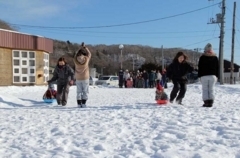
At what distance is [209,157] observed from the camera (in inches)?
152

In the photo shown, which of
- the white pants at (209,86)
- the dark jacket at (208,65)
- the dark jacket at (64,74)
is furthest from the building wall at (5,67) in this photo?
the white pants at (209,86)

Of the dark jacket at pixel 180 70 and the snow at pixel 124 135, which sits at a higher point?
the dark jacket at pixel 180 70

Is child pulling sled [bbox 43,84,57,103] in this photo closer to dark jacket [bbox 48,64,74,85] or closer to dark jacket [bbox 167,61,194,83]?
dark jacket [bbox 48,64,74,85]

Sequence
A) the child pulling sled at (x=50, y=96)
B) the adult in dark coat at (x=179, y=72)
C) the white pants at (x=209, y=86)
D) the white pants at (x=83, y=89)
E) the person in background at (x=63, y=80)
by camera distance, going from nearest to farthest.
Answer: the white pants at (x=209, y=86), the white pants at (x=83, y=89), the adult in dark coat at (x=179, y=72), the person in background at (x=63, y=80), the child pulling sled at (x=50, y=96)

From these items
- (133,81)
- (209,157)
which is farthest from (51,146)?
(133,81)

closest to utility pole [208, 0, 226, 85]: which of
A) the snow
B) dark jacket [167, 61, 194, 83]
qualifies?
dark jacket [167, 61, 194, 83]

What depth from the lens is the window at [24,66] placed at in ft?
69.8

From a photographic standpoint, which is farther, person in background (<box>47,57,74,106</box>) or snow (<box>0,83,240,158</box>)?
person in background (<box>47,57,74,106</box>)

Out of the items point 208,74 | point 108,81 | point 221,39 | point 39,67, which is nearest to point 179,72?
point 208,74

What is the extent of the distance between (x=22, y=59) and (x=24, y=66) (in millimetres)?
519

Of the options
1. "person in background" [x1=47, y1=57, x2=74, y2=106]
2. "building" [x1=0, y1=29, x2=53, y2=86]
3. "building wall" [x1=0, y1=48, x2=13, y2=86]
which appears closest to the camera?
"person in background" [x1=47, y1=57, x2=74, y2=106]

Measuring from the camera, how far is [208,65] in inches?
A: 341

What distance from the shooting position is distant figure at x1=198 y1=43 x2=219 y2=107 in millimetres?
8586

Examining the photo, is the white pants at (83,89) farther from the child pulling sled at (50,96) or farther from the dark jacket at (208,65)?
the dark jacket at (208,65)
